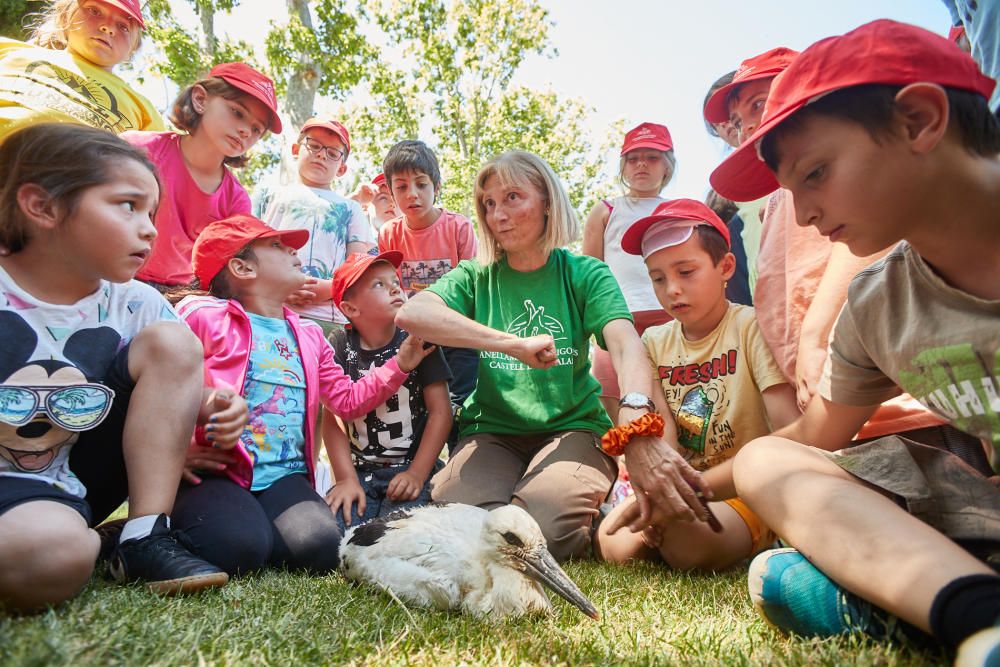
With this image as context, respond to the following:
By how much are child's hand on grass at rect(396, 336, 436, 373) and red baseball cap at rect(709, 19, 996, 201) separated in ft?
6.96

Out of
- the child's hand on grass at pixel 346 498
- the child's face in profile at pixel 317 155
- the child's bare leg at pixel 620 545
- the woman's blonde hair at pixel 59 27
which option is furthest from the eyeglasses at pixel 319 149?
the child's bare leg at pixel 620 545

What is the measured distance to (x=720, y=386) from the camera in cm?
301

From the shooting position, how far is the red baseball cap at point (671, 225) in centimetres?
316

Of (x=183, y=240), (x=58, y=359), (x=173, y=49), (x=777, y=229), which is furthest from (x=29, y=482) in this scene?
(x=173, y=49)

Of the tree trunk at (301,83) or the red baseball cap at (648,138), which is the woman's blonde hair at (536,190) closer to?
the red baseball cap at (648,138)

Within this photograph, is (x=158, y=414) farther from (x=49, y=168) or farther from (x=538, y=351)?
(x=538, y=351)

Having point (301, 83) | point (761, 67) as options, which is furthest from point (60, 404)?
point (301, 83)

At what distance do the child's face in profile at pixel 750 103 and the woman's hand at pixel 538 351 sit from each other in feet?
5.67

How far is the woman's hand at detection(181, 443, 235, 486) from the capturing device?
272 cm

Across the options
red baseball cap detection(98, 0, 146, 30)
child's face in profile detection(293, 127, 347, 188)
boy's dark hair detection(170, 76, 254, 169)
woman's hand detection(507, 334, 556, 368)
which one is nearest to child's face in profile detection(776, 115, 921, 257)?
woman's hand detection(507, 334, 556, 368)

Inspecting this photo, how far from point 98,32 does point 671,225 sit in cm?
348

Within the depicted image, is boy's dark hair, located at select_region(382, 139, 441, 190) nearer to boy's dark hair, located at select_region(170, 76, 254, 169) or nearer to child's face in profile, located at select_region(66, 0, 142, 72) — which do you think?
boy's dark hair, located at select_region(170, 76, 254, 169)

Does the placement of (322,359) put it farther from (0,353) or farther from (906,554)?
(906,554)

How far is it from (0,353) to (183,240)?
6.30 feet
